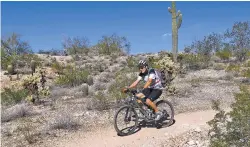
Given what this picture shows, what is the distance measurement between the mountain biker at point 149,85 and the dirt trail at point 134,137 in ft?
1.63

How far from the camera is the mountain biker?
8984 mm

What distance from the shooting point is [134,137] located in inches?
354

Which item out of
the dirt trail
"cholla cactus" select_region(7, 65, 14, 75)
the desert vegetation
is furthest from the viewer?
"cholla cactus" select_region(7, 65, 14, 75)

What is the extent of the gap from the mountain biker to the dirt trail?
0.50 metres

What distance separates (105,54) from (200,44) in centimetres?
1140

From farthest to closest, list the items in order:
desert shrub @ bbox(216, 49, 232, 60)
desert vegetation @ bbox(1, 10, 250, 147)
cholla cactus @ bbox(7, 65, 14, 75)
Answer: desert shrub @ bbox(216, 49, 232, 60), cholla cactus @ bbox(7, 65, 14, 75), desert vegetation @ bbox(1, 10, 250, 147)

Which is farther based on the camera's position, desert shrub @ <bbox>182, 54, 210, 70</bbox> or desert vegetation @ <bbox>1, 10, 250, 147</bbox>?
desert shrub @ <bbox>182, 54, 210, 70</bbox>

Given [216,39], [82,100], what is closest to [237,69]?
[82,100]

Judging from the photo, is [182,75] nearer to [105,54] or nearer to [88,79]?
[88,79]

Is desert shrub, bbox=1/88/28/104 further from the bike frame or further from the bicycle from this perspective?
the bike frame

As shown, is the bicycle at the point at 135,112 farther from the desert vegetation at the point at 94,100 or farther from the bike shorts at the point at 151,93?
the desert vegetation at the point at 94,100

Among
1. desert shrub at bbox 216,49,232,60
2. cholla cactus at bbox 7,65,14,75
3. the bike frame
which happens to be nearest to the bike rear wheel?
the bike frame

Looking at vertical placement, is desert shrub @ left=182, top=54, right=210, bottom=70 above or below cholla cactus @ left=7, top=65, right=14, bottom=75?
above

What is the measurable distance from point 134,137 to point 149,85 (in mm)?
1360
